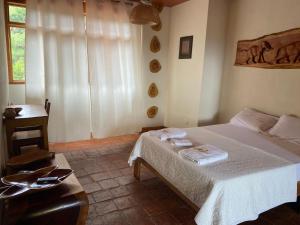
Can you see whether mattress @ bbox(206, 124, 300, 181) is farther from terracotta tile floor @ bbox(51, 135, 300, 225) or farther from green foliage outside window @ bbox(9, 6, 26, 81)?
green foliage outside window @ bbox(9, 6, 26, 81)

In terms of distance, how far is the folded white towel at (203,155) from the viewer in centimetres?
192

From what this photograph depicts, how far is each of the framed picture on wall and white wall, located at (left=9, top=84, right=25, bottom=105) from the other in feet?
9.32

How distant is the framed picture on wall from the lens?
401 cm

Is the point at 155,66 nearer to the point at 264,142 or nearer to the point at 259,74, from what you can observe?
the point at 259,74

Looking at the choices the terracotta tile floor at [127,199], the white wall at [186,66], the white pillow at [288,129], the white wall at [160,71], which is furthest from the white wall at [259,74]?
the terracotta tile floor at [127,199]

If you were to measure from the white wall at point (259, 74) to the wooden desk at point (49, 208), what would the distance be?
112 inches

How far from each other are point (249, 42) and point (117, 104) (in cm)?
248

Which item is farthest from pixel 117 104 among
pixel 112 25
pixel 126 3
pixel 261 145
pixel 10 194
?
pixel 10 194

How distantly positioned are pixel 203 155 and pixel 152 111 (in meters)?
2.83

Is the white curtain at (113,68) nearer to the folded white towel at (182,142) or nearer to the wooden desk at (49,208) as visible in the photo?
the folded white towel at (182,142)

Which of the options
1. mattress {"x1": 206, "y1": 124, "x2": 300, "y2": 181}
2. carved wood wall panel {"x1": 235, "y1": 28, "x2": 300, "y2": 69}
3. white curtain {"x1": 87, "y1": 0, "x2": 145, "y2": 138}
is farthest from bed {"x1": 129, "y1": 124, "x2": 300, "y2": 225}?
white curtain {"x1": 87, "y1": 0, "x2": 145, "y2": 138}

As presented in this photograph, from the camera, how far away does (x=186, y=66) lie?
13.7ft

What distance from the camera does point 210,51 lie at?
3.75m

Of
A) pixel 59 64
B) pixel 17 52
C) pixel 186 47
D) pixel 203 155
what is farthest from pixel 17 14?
pixel 203 155
